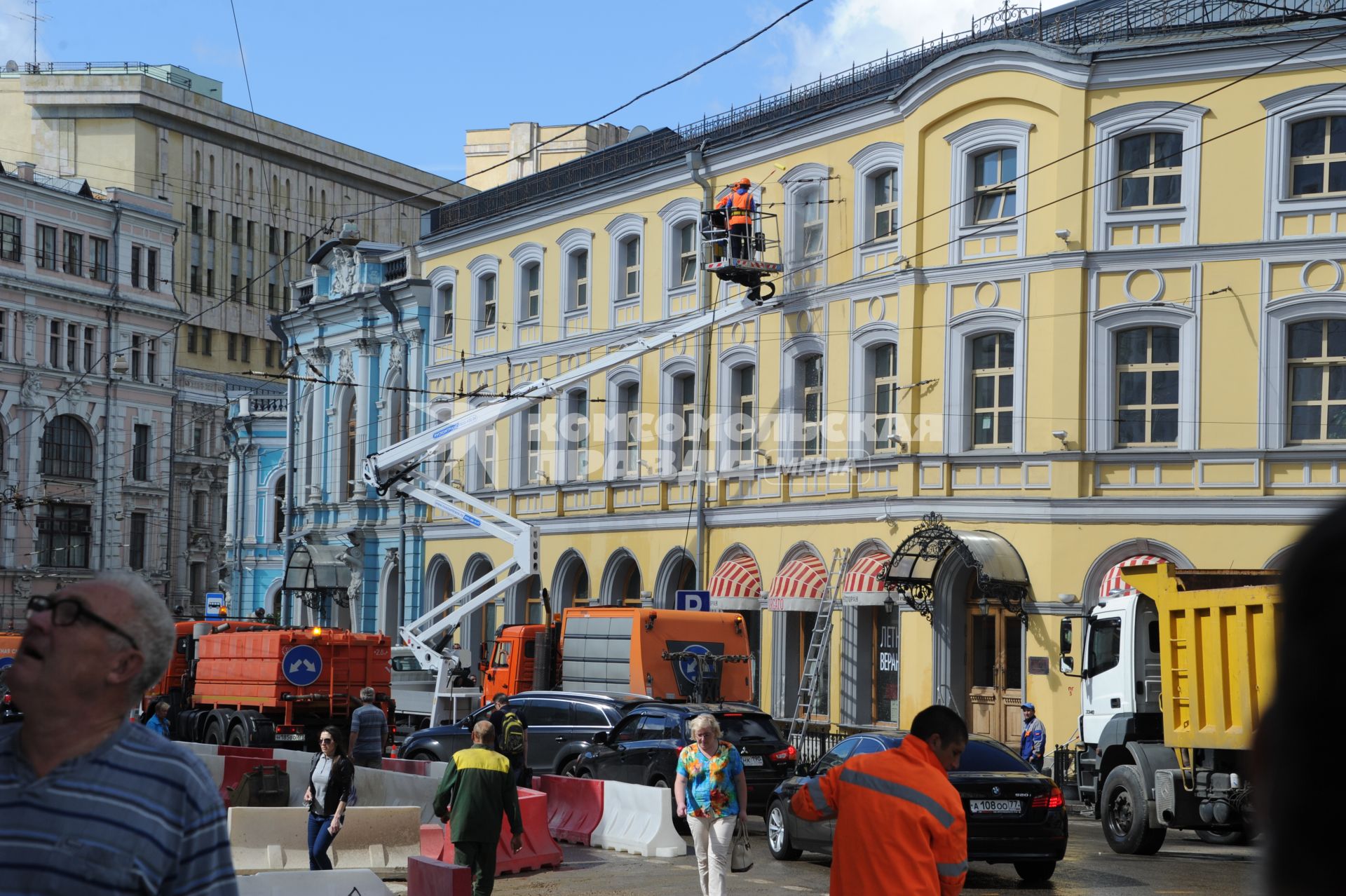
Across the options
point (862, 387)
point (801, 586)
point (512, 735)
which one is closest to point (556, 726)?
point (512, 735)

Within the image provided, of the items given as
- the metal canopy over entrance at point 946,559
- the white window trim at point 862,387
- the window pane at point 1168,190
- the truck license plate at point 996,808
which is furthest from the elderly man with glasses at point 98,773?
the white window trim at point 862,387

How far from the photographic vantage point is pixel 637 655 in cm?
3042

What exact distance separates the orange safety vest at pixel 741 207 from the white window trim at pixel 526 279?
900 centimetres

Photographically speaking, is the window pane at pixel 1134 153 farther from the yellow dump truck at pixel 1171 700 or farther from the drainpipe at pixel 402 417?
the drainpipe at pixel 402 417

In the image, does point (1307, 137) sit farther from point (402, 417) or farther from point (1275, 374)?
point (402, 417)

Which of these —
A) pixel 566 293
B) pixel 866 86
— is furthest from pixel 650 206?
pixel 866 86

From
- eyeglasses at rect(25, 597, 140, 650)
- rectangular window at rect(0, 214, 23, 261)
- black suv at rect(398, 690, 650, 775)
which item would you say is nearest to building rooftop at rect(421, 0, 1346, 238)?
black suv at rect(398, 690, 650, 775)

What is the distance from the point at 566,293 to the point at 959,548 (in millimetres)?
15251

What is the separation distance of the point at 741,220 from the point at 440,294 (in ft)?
49.8

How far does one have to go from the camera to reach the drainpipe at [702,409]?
125 feet

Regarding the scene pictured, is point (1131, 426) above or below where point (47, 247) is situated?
below

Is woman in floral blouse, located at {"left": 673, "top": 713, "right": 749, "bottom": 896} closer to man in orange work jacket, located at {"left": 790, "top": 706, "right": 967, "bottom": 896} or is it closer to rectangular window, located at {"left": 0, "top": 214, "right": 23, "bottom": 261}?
man in orange work jacket, located at {"left": 790, "top": 706, "right": 967, "bottom": 896}

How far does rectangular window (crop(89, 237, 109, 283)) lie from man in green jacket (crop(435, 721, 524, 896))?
64.0 metres

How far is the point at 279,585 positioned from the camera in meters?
60.1
